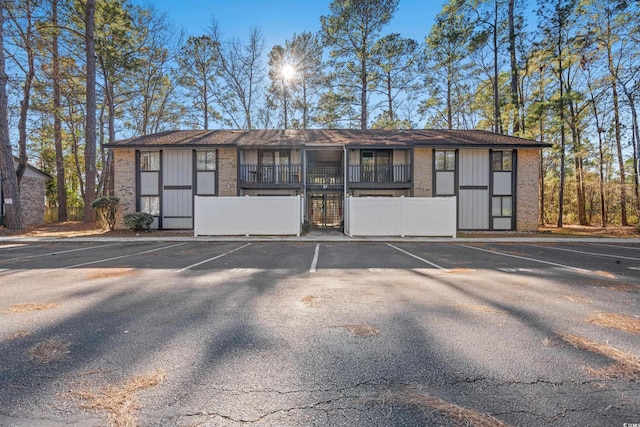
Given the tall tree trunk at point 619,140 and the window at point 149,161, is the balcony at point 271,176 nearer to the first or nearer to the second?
the window at point 149,161

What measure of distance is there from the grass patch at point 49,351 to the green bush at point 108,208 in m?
14.6

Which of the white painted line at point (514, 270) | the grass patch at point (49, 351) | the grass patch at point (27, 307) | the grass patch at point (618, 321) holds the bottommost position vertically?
the grass patch at point (49, 351)

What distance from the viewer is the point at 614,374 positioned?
7.47ft

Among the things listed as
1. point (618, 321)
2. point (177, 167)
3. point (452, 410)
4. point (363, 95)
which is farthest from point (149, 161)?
point (618, 321)

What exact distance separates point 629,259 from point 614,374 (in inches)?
321

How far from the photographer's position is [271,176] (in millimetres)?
16750

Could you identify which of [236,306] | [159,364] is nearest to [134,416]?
[159,364]

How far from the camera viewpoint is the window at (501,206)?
16266 mm

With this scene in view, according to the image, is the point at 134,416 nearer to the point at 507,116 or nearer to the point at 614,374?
the point at 614,374

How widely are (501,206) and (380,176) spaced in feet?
22.1

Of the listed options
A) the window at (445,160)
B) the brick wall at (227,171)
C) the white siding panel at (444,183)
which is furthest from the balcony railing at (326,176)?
the window at (445,160)

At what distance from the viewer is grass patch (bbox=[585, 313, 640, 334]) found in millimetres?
3205

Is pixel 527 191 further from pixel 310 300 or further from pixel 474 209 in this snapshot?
pixel 310 300

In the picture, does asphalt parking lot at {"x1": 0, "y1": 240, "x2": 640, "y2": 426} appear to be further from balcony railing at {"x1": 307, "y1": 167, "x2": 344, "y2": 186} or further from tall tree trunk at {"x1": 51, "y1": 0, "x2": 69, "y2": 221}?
tall tree trunk at {"x1": 51, "y1": 0, "x2": 69, "y2": 221}
